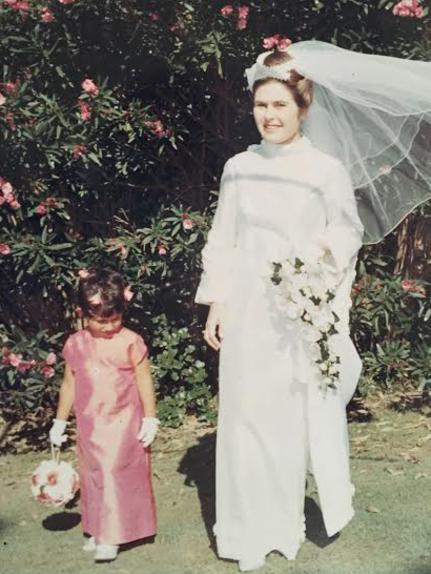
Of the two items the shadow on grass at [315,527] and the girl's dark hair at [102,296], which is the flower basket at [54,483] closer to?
the girl's dark hair at [102,296]

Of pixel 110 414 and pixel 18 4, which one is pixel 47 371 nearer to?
pixel 110 414

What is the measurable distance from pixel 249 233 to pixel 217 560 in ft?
5.06

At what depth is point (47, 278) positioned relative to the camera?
5953 mm

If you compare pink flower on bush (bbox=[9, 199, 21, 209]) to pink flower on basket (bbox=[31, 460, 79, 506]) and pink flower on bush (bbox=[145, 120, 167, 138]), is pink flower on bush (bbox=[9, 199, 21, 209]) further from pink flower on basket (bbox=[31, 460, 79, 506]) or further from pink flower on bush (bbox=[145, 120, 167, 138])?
pink flower on basket (bbox=[31, 460, 79, 506])

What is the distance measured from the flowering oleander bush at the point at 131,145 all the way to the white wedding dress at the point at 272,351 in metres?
1.53

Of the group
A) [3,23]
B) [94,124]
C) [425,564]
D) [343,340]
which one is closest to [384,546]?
[425,564]

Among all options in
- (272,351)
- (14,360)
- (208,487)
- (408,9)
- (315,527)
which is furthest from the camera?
(14,360)

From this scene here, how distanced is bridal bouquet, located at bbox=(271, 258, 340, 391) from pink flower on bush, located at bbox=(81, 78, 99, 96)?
1980 mm

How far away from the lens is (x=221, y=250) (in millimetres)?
4098

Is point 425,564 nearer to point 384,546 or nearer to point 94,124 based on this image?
point 384,546

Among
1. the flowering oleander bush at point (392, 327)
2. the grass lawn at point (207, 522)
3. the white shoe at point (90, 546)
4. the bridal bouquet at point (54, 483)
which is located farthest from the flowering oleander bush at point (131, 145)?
the white shoe at point (90, 546)

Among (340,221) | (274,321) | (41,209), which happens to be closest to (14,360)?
(41,209)

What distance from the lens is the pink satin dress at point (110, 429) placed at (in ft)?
13.7

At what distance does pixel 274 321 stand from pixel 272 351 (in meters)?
0.13
